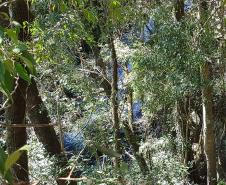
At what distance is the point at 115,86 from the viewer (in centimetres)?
552

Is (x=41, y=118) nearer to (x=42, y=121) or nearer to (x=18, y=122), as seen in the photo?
(x=42, y=121)

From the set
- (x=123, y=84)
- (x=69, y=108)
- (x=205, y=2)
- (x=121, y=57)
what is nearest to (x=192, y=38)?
(x=205, y=2)

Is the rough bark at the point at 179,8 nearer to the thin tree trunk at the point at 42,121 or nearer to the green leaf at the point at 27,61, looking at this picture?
the thin tree trunk at the point at 42,121

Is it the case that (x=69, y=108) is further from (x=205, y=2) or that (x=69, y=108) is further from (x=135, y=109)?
(x=135, y=109)

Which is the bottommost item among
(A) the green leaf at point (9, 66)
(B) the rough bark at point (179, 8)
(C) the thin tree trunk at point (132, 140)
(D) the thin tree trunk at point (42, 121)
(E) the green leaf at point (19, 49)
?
(C) the thin tree trunk at point (132, 140)

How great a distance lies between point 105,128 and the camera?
5457mm

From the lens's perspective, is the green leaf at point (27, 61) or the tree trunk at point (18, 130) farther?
the tree trunk at point (18, 130)

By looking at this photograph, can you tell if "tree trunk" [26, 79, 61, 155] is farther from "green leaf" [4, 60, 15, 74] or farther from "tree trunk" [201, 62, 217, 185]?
"green leaf" [4, 60, 15, 74]

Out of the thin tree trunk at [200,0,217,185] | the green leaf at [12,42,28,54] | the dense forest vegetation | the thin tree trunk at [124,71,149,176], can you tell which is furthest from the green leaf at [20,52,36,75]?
the thin tree trunk at [124,71,149,176]

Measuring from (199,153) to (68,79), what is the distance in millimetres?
4046

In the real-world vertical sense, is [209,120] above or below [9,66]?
below

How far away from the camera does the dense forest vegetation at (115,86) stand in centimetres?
350

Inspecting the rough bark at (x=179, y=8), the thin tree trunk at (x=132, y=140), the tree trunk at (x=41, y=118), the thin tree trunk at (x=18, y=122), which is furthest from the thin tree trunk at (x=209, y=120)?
the thin tree trunk at (x=18, y=122)

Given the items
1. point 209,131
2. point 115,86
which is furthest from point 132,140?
point 115,86
